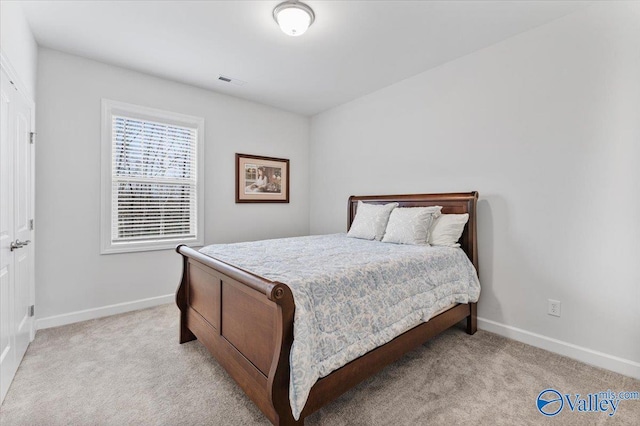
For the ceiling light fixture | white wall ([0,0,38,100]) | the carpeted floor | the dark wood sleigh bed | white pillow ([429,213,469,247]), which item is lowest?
the carpeted floor

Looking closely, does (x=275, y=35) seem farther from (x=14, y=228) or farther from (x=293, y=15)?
(x=14, y=228)

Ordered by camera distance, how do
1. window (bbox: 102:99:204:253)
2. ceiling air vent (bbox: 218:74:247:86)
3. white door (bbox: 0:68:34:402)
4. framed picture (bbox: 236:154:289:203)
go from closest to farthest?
white door (bbox: 0:68:34:402) → window (bbox: 102:99:204:253) → ceiling air vent (bbox: 218:74:247:86) → framed picture (bbox: 236:154:289:203)

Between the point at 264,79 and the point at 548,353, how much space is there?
3.85 m

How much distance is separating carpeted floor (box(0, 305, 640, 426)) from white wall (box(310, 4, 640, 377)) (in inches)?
14.8

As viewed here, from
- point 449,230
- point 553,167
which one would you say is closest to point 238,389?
point 449,230

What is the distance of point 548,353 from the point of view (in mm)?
2385

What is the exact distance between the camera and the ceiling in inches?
89.0

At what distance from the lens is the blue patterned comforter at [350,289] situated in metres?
1.45

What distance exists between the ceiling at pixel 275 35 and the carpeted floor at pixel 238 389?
105 inches

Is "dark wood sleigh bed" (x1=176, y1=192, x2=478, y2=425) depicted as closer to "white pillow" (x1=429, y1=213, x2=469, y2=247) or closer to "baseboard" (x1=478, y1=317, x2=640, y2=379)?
"baseboard" (x1=478, y1=317, x2=640, y2=379)

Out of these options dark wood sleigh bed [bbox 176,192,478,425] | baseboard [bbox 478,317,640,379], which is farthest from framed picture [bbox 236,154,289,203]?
baseboard [bbox 478,317,640,379]

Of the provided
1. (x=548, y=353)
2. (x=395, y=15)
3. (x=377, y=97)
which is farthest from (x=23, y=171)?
(x=548, y=353)

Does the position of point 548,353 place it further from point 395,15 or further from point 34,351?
point 34,351

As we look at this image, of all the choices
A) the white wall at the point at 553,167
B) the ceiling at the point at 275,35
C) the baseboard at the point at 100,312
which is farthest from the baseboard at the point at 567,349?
the baseboard at the point at 100,312
